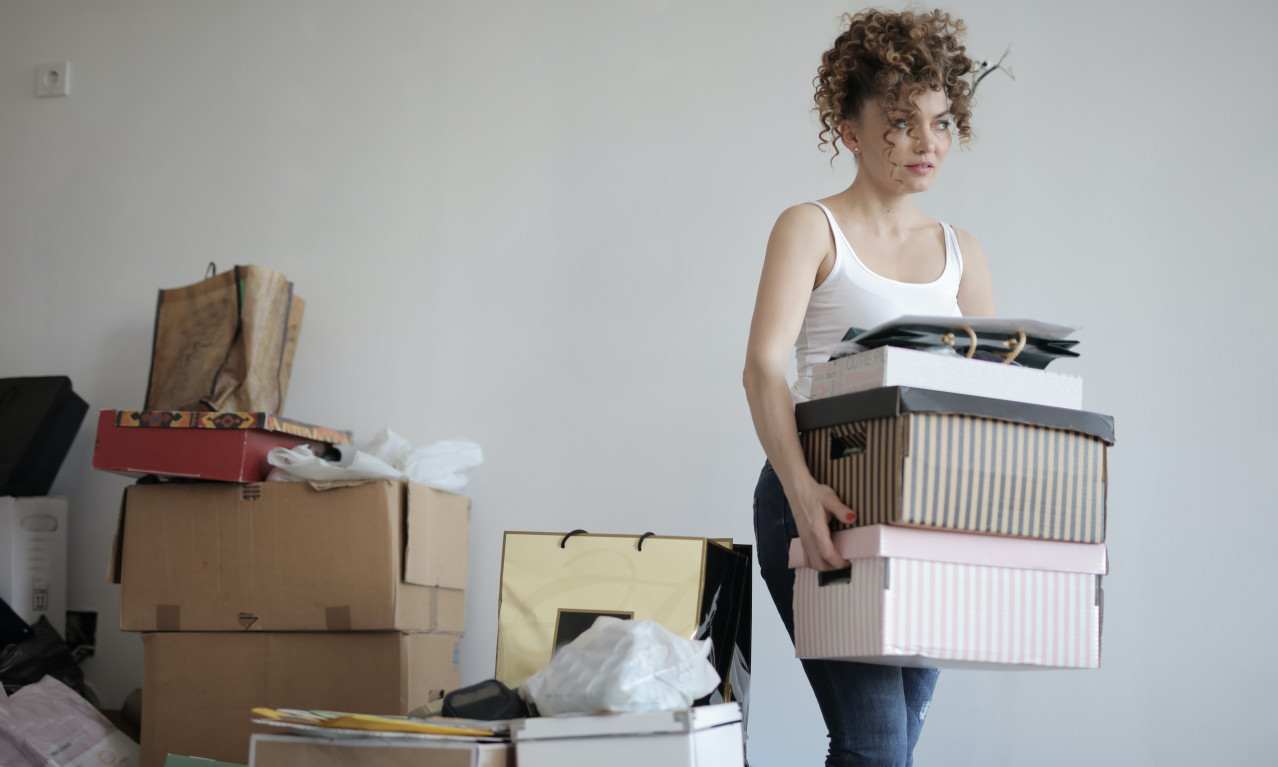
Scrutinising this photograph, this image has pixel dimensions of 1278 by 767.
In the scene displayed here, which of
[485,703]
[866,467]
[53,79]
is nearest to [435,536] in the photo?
[485,703]

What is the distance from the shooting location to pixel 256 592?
1.89 m

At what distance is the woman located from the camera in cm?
105

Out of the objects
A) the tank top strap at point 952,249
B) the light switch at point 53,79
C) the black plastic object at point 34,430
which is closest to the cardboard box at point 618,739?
A: the tank top strap at point 952,249

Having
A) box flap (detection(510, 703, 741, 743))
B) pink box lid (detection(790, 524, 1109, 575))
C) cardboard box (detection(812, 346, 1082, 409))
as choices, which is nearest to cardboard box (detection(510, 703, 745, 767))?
box flap (detection(510, 703, 741, 743))

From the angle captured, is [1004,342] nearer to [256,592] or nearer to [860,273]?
[860,273]

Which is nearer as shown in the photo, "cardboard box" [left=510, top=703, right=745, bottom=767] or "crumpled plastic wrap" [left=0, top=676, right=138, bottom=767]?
"cardboard box" [left=510, top=703, right=745, bottom=767]

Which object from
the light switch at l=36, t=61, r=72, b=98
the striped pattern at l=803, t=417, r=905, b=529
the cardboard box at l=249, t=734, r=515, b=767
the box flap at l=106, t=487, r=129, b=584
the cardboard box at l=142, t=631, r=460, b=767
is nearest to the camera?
the striped pattern at l=803, t=417, r=905, b=529

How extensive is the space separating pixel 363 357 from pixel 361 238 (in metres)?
0.30

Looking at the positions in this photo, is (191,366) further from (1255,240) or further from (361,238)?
(1255,240)

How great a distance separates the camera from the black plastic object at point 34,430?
228 centimetres

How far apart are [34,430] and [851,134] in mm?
2026

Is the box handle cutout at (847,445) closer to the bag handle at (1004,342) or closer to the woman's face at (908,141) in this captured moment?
the bag handle at (1004,342)

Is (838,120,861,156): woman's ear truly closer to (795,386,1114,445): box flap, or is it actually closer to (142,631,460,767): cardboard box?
(795,386,1114,445): box flap

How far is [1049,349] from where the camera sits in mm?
1028
